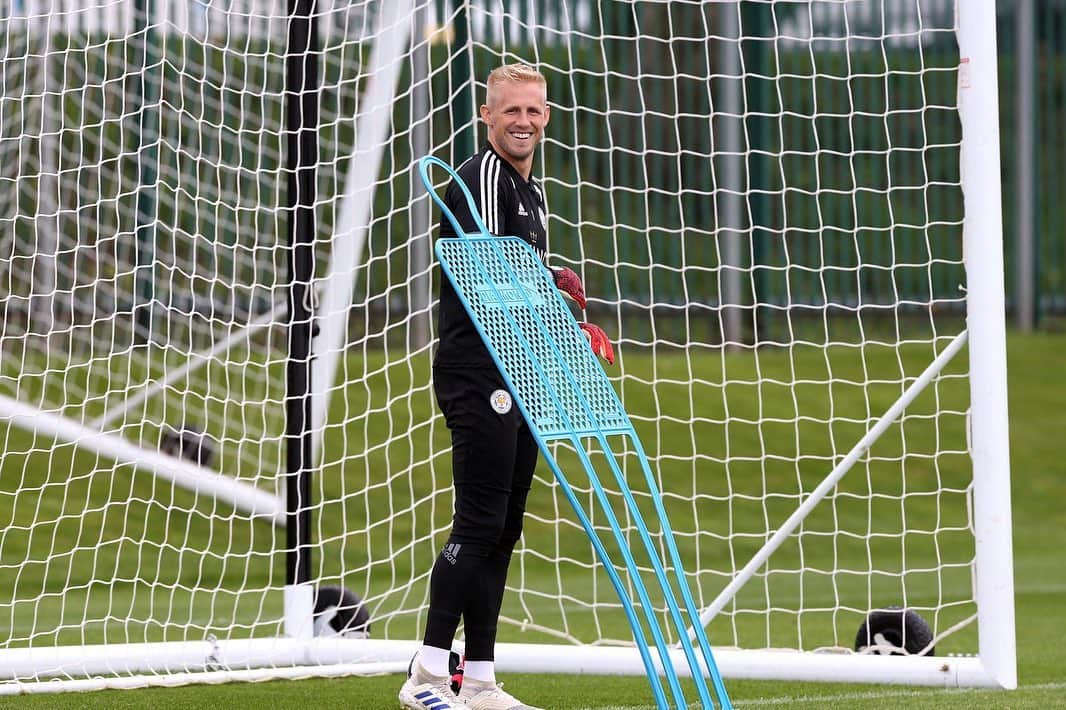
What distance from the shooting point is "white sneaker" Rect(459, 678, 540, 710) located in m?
4.32

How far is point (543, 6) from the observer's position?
12688mm

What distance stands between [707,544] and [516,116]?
544 centimetres

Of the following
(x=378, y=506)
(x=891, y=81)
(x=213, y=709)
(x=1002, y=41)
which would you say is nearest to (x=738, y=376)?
(x=378, y=506)

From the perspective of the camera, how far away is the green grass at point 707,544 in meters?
4.91

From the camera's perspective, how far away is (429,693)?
13.8 feet

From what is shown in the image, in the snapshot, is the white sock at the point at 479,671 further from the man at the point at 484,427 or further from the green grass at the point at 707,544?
the green grass at the point at 707,544

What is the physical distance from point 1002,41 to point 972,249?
40.1ft

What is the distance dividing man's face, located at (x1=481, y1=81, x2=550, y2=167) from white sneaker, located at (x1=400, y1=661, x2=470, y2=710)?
4.58 ft

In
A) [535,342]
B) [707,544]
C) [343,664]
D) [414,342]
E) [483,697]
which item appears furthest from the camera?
[414,342]

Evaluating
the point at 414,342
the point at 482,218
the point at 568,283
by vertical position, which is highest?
the point at 482,218

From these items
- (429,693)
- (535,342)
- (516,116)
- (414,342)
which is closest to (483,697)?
(429,693)

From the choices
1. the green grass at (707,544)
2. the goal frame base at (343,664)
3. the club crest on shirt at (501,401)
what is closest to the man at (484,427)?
the club crest on shirt at (501,401)

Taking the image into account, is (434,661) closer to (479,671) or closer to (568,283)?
(479,671)

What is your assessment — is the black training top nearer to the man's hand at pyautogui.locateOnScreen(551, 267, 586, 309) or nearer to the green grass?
the man's hand at pyautogui.locateOnScreen(551, 267, 586, 309)
